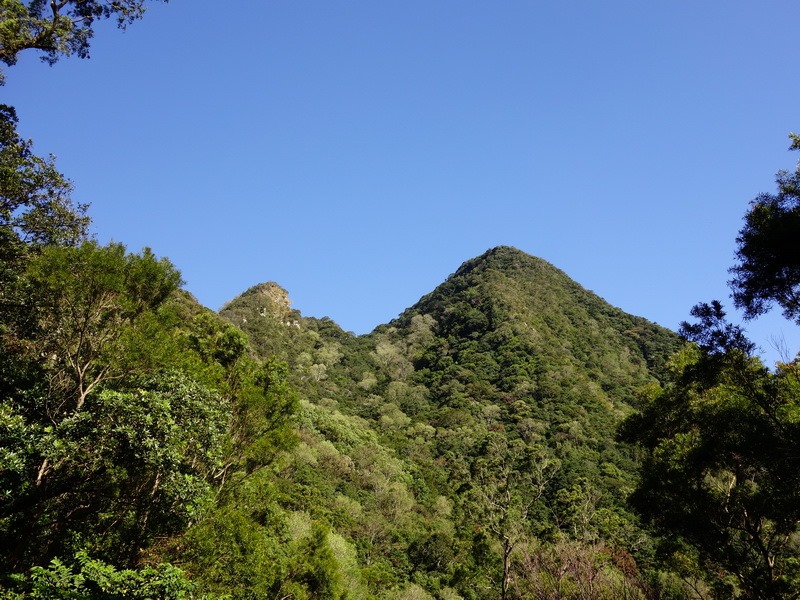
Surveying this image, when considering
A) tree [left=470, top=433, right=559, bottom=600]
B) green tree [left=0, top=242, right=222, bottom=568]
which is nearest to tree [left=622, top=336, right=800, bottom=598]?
tree [left=470, top=433, right=559, bottom=600]

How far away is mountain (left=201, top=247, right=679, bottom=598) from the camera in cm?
2619

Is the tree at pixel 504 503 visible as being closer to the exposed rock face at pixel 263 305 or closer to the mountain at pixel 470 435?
the mountain at pixel 470 435

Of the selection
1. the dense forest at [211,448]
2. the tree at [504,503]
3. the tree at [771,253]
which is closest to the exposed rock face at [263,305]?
the dense forest at [211,448]

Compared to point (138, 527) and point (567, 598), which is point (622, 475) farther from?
point (138, 527)

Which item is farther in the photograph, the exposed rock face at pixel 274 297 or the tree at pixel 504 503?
the exposed rock face at pixel 274 297

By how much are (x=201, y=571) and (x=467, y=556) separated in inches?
1350

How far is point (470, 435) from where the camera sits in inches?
2714

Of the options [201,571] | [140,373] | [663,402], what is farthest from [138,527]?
[663,402]

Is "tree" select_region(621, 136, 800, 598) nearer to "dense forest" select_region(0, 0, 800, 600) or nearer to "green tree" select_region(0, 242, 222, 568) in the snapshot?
"dense forest" select_region(0, 0, 800, 600)

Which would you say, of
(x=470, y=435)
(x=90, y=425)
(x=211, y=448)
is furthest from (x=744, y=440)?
(x=470, y=435)

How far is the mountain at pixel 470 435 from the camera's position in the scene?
26.2 meters

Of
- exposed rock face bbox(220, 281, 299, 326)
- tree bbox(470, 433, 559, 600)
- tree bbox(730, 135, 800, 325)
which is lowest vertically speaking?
tree bbox(470, 433, 559, 600)

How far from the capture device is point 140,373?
14.9 m

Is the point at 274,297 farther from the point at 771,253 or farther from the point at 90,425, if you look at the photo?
the point at 771,253
